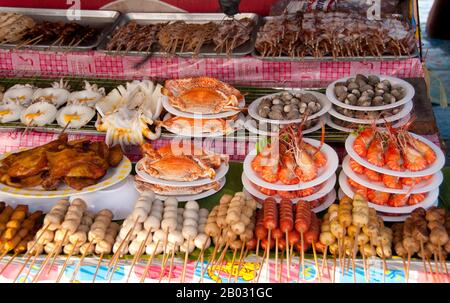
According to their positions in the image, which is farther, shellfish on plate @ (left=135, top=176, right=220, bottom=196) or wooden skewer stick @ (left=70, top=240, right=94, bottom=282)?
shellfish on plate @ (left=135, top=176, right=220, bottom=196)

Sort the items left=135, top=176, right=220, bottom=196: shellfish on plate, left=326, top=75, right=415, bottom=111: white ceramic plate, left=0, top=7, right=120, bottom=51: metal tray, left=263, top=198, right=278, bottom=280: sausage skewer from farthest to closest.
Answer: left=0, top=7, right=120, bottom=51: metal tray
left=326, top=75, right=415, bottom=111: white ceramic plate
left=135, top=176, right=220, bottom=196: shellfish on plate
left=263, top=198, right=278, bottom=280: sausage skewer

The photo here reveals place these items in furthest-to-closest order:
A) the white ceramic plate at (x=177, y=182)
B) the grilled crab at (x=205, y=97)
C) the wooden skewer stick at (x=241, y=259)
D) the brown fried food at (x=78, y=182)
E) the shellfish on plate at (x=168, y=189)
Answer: the grilled crab at (x=205, y=97), the shellfish on plate at (x=168, y=189), the white ceramic plate at (x=177, y=182), the brown fried food at (x=78, y=182), the wooden skewer stick at (x=241, y=259)

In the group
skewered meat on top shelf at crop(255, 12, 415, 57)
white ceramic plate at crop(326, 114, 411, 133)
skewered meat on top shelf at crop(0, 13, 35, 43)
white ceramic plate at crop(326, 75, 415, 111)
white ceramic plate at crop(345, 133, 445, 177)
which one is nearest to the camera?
white ceramic plate at crop(345, 133, 445, 177)

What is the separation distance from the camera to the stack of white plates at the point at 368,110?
172 inches

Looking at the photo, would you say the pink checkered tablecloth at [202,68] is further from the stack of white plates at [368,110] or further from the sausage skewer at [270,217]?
the sausage skewer at [270,217]

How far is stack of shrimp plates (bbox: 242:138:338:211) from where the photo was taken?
3826mm

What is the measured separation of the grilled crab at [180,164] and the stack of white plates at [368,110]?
1.05 metres

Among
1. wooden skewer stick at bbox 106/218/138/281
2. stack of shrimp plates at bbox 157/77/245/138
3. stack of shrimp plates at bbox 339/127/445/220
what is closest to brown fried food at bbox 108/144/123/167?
stack of shrimp plates at bbox 157/77/245/138

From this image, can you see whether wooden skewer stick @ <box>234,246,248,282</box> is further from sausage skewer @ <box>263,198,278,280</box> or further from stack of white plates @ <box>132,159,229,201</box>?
stack of white plates @ <box>132,159,229,201</box>

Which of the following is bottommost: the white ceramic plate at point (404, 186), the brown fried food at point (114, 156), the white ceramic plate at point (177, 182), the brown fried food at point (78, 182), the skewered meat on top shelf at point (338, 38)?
the white ceramic plate at point (177, 182)

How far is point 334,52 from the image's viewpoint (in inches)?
205

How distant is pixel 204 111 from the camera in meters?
4.69

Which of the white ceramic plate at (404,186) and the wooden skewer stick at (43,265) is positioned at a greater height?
the white ceramic plate at (404,186)

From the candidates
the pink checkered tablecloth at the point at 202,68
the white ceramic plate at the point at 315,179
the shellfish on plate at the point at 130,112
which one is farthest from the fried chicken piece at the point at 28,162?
the pink checkered tablecloth at the point at 202,68
